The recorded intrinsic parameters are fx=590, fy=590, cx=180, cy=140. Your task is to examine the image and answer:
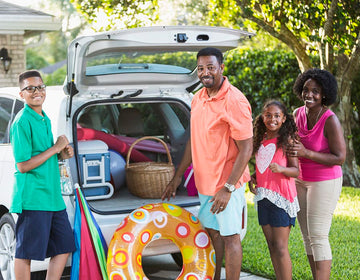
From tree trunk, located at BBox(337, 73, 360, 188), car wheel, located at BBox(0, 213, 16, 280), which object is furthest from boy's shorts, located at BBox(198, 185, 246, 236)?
tree trunk, located at BBox(337, 73, 360, 188)

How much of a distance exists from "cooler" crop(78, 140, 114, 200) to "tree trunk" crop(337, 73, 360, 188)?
17.4ft

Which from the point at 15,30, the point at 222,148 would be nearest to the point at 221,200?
the point at 222,148

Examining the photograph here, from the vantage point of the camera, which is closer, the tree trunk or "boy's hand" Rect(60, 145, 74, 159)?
"boy's hand" Rect(60, 145, 74, 159)

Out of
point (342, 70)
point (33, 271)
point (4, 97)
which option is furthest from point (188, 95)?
point (342, 70)

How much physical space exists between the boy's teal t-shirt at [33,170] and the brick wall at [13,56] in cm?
805

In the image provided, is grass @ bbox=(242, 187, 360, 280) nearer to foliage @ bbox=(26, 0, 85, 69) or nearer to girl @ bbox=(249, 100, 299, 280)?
girl @ bbox=(249, 100, 299, 280)

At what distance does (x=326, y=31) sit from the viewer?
8.47 metres

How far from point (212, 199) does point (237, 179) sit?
0.24 m

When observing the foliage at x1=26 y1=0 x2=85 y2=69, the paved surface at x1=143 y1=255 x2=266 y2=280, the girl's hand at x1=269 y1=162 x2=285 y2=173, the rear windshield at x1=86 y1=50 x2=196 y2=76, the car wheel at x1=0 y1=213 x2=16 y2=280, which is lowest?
the foliage at x1=26 y1=0 x2=85 y2=69

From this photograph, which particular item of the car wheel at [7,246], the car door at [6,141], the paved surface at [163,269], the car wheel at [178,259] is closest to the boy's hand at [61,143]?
the car door at [6,141]

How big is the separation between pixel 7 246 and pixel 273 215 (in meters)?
2.05

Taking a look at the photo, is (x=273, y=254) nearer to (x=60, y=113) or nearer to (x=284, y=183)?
(x=284, y=183)

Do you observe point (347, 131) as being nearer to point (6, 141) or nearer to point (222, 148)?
point (222, 148)

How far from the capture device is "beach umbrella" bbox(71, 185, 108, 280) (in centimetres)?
411
